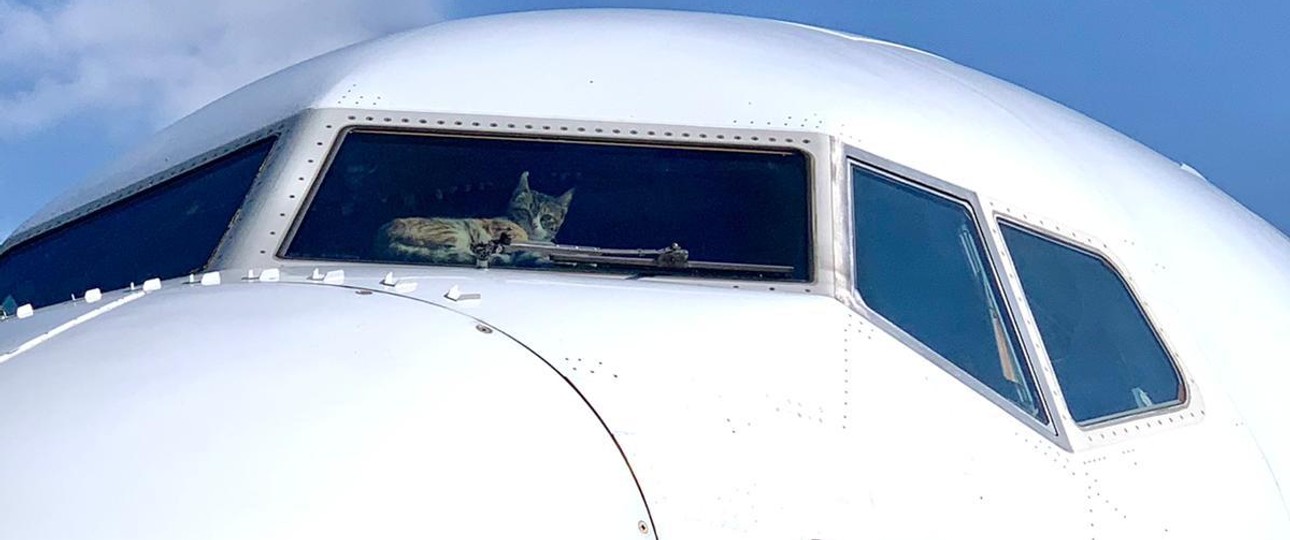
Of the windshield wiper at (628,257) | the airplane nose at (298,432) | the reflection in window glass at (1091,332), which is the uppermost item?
the reflection in window glass at (1091,332)

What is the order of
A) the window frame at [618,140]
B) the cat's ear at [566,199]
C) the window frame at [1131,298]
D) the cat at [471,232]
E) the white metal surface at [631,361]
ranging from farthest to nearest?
the cat's ear at [566,199] → the window frame at [618,140] → the window frame at [1131,298] → the cat at [471,232] → the white metal surface at [631,361]

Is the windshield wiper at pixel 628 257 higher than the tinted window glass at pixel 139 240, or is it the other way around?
the tinted window glass at pixel 139 240

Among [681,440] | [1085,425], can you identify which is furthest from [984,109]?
[681,440]

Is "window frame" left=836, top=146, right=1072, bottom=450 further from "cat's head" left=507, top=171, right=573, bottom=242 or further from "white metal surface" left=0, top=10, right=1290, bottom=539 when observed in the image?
"cat's head" left=507, top=171, right=573, bottom=242

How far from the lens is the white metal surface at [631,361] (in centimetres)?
400

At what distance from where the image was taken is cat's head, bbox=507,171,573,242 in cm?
622

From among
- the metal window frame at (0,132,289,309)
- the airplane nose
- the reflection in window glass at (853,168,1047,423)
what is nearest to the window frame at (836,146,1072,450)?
the reflection in window glass at (853,168,1047,423)

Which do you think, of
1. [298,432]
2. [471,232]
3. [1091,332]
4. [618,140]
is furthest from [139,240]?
[1091,332]

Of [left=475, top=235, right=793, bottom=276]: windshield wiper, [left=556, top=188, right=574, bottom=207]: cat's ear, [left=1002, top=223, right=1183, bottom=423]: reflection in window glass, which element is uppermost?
[left=1002, top=223, right=1183, bottom=423]: reflection in window glass

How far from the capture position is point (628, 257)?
239 inches

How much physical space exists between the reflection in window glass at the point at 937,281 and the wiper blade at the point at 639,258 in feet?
1.42

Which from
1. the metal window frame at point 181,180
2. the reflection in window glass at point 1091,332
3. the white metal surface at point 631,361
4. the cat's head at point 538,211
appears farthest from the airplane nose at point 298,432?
the reflection in window glass at point 1091,332

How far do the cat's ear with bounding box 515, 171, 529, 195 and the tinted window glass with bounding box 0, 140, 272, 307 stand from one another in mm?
1157

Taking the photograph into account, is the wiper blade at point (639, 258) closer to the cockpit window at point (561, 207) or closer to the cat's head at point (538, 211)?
the cockpit window at point (561, 207)
